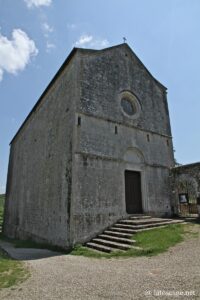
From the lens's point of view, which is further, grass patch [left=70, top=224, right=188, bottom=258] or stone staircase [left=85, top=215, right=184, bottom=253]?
stone staircase [left=85, top=215, right=184, bottom=253]

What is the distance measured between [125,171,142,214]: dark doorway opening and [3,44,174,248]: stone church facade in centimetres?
5

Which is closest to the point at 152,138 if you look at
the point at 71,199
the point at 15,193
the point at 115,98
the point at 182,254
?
the point at 115,98

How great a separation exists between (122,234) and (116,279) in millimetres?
4328

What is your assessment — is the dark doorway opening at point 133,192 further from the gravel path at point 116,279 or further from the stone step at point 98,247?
the gravel path at point 116,279

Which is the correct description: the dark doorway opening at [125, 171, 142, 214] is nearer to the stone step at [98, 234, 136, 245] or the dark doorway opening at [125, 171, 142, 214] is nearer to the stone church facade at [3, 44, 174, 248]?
the stone church facade at [3, 44, 174, 248]

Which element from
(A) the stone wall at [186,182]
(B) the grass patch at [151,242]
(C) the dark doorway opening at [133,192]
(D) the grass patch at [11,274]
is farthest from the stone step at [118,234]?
(A) the stone wall at [186,182]

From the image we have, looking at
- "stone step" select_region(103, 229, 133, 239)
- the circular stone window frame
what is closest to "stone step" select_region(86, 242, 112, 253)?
"stone step" select_region(103, 229, 133, 239)

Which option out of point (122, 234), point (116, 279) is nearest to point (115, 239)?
point (122, 234)

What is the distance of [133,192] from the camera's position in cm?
1266

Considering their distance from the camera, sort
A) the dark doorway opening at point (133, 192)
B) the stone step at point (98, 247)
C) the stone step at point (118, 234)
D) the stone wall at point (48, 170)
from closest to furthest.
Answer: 1. the stone step at point (98, 247)
2. the stone step at point (118, 234)
3. the stone wall at point (48, 170)
4. the dark doorway opening at point (133, 192)

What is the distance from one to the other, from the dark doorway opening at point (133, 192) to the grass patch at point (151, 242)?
111 inches

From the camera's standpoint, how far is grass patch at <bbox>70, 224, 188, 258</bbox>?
7.27m

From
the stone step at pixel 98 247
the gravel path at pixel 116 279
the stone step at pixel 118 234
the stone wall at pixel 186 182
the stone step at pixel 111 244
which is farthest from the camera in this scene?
the stone wall at pixel 186 182

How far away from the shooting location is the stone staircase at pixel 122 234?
8.31 m
